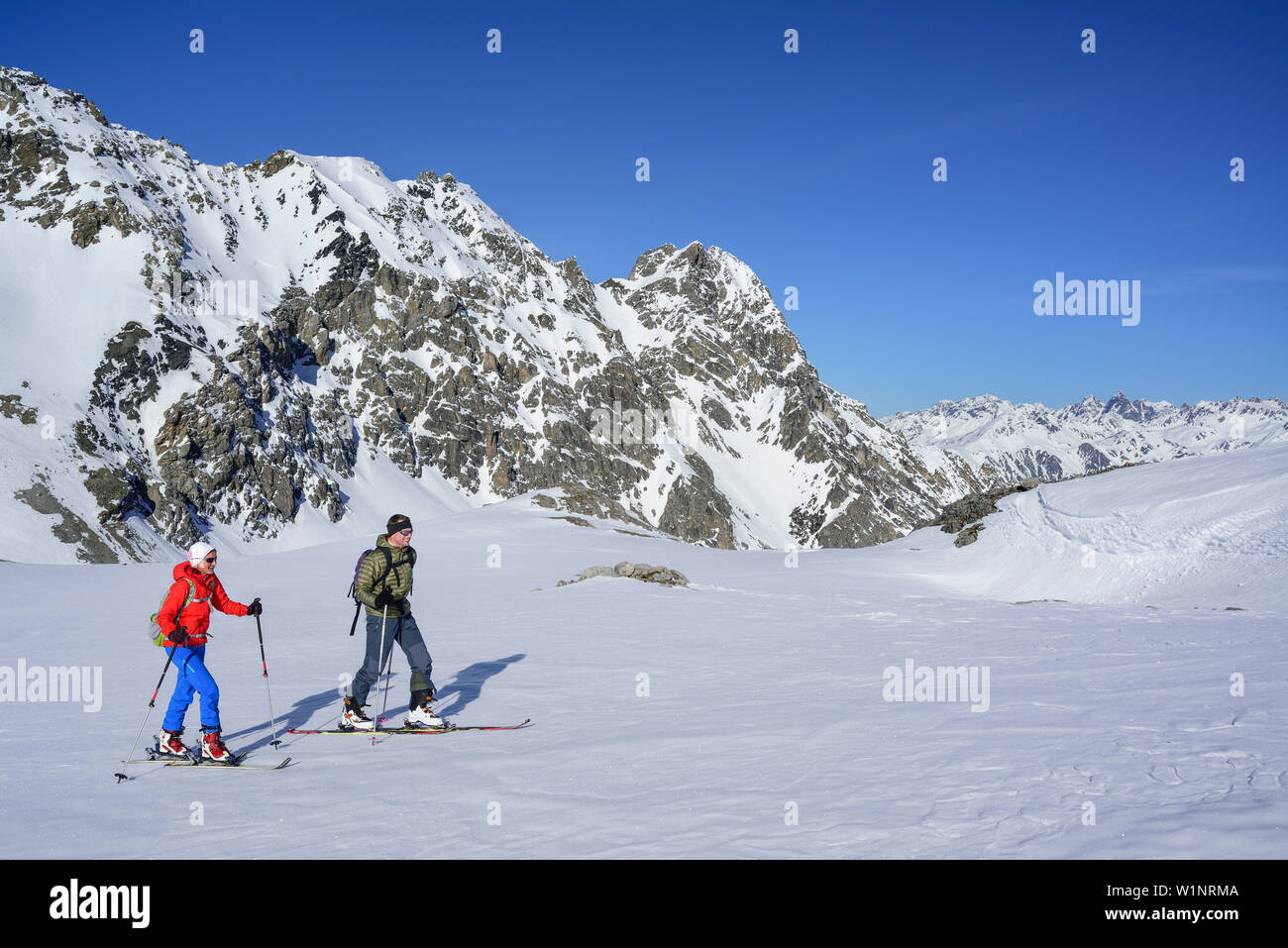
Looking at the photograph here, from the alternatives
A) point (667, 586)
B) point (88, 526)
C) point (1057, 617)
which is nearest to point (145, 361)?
point (88, 526)

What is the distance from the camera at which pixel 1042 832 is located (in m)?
5.73

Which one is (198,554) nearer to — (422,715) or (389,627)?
(389,627)

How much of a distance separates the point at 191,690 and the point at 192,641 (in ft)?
1.93

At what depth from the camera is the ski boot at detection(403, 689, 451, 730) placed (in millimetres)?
10609

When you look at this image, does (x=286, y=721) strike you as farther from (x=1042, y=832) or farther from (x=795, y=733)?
(x=1042, y=832)

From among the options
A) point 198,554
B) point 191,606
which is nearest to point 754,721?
point 191,606

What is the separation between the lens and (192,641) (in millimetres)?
9586

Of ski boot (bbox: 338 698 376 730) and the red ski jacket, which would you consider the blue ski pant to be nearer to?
the red ski jacket

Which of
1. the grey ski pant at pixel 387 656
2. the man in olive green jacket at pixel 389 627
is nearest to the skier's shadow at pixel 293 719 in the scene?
the man in olive green jacket at pixel 389 627

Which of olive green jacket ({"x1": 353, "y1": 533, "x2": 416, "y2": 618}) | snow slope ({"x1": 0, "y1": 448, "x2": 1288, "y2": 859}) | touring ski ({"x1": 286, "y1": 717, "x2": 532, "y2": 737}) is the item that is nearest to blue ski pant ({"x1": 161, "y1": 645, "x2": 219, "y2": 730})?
snow slope ({"x1": 0, "y1": 448, "x2": 1288, "y2": 859})

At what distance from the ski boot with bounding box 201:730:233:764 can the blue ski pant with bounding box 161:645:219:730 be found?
0.12m

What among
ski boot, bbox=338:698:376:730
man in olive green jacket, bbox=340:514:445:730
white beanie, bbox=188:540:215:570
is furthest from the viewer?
man in olive green jacket, bbox=340:514:445:730
